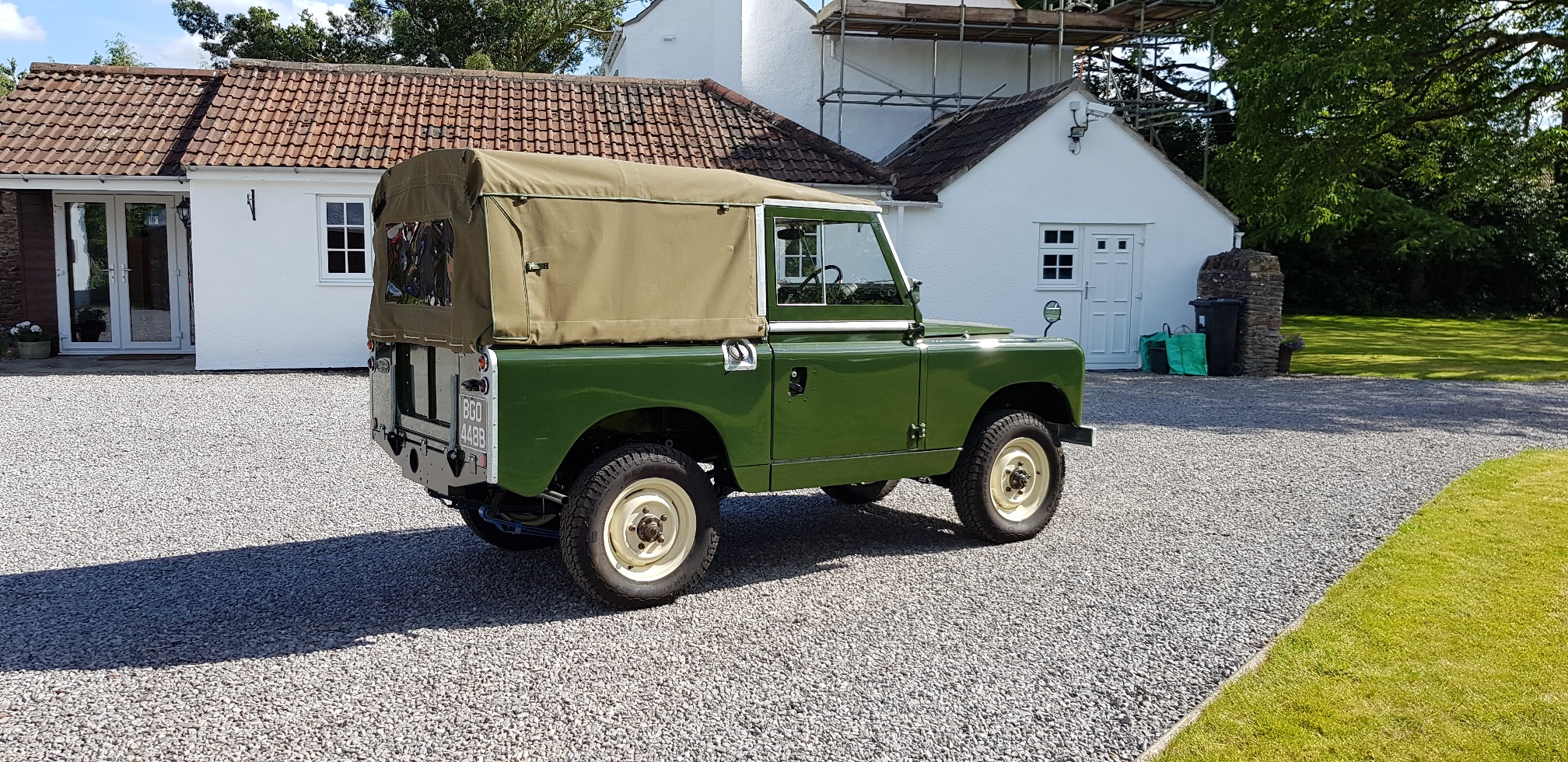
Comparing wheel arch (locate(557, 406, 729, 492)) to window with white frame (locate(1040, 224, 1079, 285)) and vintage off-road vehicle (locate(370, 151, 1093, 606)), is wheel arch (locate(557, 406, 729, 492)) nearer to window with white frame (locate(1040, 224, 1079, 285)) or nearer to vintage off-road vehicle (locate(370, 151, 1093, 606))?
vintage off-road vehicle (locate(370, 151, 1093, 606))

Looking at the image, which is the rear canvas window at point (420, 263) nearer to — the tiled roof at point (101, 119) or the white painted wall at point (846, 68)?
the tiled roof at point (101, 119)

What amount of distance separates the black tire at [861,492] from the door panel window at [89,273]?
48.4 ft

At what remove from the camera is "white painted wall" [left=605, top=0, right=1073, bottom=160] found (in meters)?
22.6

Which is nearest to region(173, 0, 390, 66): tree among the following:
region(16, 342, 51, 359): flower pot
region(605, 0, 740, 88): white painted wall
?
region(605, 0, 740, 88): white painted wall

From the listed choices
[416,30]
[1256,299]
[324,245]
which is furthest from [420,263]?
[416,30]

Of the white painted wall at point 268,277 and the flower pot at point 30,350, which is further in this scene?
the flower pot at point 30,350

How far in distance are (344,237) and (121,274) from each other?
4.59 meters

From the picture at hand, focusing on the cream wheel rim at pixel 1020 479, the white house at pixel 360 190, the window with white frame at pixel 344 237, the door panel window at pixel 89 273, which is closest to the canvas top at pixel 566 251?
the cream wheel rim at pixel 1020 479

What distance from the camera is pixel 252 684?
4.55 meters

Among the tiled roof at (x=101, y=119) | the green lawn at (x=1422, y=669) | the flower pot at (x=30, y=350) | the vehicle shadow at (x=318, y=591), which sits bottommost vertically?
the vehicle shadow at (x=318, y=591)

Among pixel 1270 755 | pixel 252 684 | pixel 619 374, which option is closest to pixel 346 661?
pixel 252 684

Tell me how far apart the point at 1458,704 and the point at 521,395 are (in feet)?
13.0

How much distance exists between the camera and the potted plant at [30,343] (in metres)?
17.5

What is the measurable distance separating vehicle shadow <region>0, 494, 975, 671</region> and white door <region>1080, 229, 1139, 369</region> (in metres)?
11.8
